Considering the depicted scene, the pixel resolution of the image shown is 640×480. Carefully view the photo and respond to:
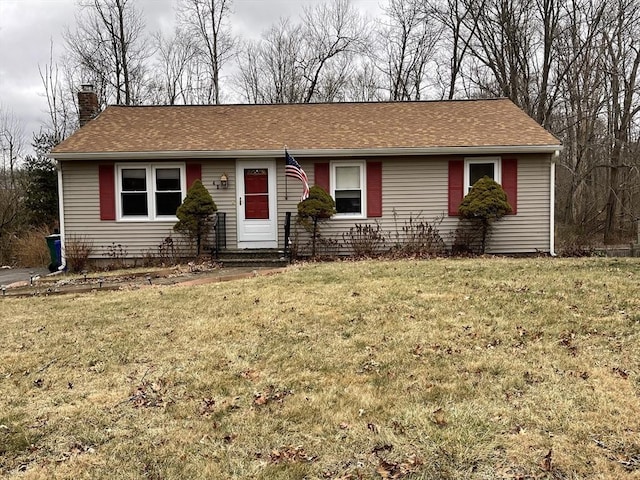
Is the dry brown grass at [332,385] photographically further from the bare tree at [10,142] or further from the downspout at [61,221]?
the bare tree at [10,142]

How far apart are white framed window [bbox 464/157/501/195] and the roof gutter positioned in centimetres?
24

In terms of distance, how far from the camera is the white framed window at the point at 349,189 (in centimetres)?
1182

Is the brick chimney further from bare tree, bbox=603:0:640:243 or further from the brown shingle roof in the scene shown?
bare tree, bbox=603:0:640:243

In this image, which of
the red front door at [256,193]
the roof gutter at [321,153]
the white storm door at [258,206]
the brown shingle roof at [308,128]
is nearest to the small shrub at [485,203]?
the roof gutter at [321,153]

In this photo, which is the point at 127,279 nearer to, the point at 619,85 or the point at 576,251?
the point at 576,251

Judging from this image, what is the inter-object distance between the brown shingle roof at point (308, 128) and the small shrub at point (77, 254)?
2.07m

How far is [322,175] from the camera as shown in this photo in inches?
464

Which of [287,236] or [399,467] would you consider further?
[287,236]

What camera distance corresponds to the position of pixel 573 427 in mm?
2969

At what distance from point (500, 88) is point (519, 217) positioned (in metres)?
12.9

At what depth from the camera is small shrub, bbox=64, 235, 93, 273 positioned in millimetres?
11391

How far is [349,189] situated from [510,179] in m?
3.89

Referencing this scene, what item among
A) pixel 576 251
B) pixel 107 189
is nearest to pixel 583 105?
pixel 576 251

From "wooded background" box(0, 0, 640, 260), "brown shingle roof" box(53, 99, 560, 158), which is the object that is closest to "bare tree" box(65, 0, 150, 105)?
"wooded background" box(0, 0, 640, 260)
